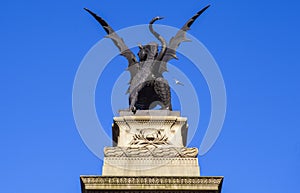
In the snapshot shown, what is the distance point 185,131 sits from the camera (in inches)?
832

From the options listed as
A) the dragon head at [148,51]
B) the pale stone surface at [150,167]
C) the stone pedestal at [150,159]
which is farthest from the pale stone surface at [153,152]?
the dragon head at [148,51]

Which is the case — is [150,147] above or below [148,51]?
below

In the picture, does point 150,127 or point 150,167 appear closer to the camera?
point 150,167

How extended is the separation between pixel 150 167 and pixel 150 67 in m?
4.91

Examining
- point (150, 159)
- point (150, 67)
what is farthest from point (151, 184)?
point (150, 67)

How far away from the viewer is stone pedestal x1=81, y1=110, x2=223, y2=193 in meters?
18.0

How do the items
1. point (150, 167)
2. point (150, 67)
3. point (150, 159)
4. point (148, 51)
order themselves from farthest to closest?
1. point (148, 51)
2. point (150, 67)
3. point (150, 159)
4. point (150, 167)

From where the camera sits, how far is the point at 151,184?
18.0 m

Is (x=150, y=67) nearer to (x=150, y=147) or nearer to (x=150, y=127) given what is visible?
(x=150, y=127)

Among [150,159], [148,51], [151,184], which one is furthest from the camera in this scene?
[148,51]

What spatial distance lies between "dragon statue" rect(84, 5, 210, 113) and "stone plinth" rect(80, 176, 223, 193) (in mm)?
4193

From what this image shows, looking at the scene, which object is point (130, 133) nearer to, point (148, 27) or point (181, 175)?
point (181, 175)

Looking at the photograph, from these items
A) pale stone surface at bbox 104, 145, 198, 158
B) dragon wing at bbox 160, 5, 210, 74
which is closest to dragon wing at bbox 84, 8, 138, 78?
dragon wing at bbox 160, 5, 210, 74

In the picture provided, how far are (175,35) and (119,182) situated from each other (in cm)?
726
